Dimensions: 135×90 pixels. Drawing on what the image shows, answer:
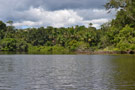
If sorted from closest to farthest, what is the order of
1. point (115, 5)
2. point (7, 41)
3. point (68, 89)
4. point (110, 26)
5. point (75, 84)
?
point (68, 89) → point (75, 84) → point (115, 5) → point (110, 26) → point (7, 41)

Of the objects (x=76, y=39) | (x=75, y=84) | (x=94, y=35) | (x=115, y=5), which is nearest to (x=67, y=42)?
(x=76, y=39)

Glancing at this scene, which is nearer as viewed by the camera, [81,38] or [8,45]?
[81,38]

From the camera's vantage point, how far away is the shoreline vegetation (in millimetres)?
74062

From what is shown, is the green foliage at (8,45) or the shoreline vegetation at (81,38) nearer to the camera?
the shoreline vegetation at (81,38)

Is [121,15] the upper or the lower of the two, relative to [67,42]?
upper

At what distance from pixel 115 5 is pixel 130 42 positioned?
16.1 m

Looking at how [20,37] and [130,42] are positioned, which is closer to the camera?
[130,42]

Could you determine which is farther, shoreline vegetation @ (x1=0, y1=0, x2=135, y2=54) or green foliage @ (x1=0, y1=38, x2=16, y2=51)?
green foliage @ (x1=0, y1=38, x2=16, y2=51)

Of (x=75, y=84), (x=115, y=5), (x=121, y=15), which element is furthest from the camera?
(x=121, y=15)

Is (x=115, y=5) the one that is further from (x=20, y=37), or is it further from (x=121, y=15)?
(x=20, y=37)

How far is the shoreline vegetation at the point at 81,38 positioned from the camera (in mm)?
74062

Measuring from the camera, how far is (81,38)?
4560 inches

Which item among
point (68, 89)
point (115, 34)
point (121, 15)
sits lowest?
point (68, 89)

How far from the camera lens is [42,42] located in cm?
13638
